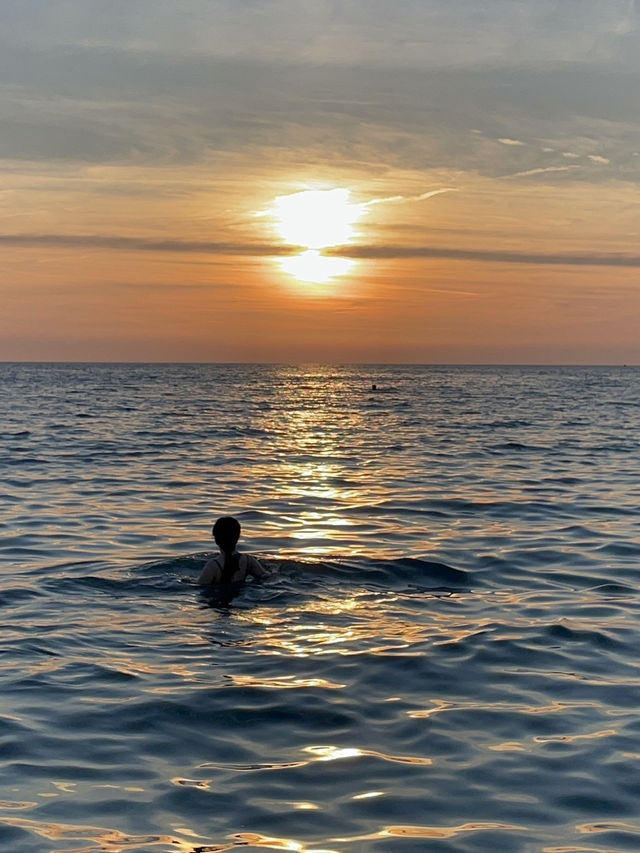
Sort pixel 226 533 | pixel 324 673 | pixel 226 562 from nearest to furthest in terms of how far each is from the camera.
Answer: pixel 324 673 < pixel 226 533 < pixel 226 562

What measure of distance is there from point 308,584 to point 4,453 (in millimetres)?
21426

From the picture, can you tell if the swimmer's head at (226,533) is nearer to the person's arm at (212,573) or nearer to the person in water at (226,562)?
the person in water at (226,562)

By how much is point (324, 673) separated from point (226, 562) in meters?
3.84

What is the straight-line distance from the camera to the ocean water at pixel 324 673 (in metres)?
6.90

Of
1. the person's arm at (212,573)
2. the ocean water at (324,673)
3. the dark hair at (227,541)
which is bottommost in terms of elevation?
the ocean water at (324,673)

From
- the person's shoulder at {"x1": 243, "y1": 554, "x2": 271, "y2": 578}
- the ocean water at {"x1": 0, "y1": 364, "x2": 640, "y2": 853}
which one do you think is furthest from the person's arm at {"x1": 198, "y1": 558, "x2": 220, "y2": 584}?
the person's shoulder at {"x1": 243, "y1": 554, "x2": 271, "y2": 578}

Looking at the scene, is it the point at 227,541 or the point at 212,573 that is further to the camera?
the point at 212,573

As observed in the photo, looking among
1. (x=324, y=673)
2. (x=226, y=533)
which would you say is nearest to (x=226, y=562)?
(x=226, y=533)

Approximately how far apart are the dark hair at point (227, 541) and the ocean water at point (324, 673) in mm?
367

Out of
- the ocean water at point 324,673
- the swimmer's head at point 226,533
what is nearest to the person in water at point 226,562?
the swimmer's head at point 226,533

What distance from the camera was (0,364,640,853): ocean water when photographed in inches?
272

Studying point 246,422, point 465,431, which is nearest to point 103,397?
point 246,422

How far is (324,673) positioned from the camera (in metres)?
10.0

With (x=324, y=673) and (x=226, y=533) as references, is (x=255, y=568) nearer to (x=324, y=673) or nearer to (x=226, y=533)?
(x=226, y=533)
